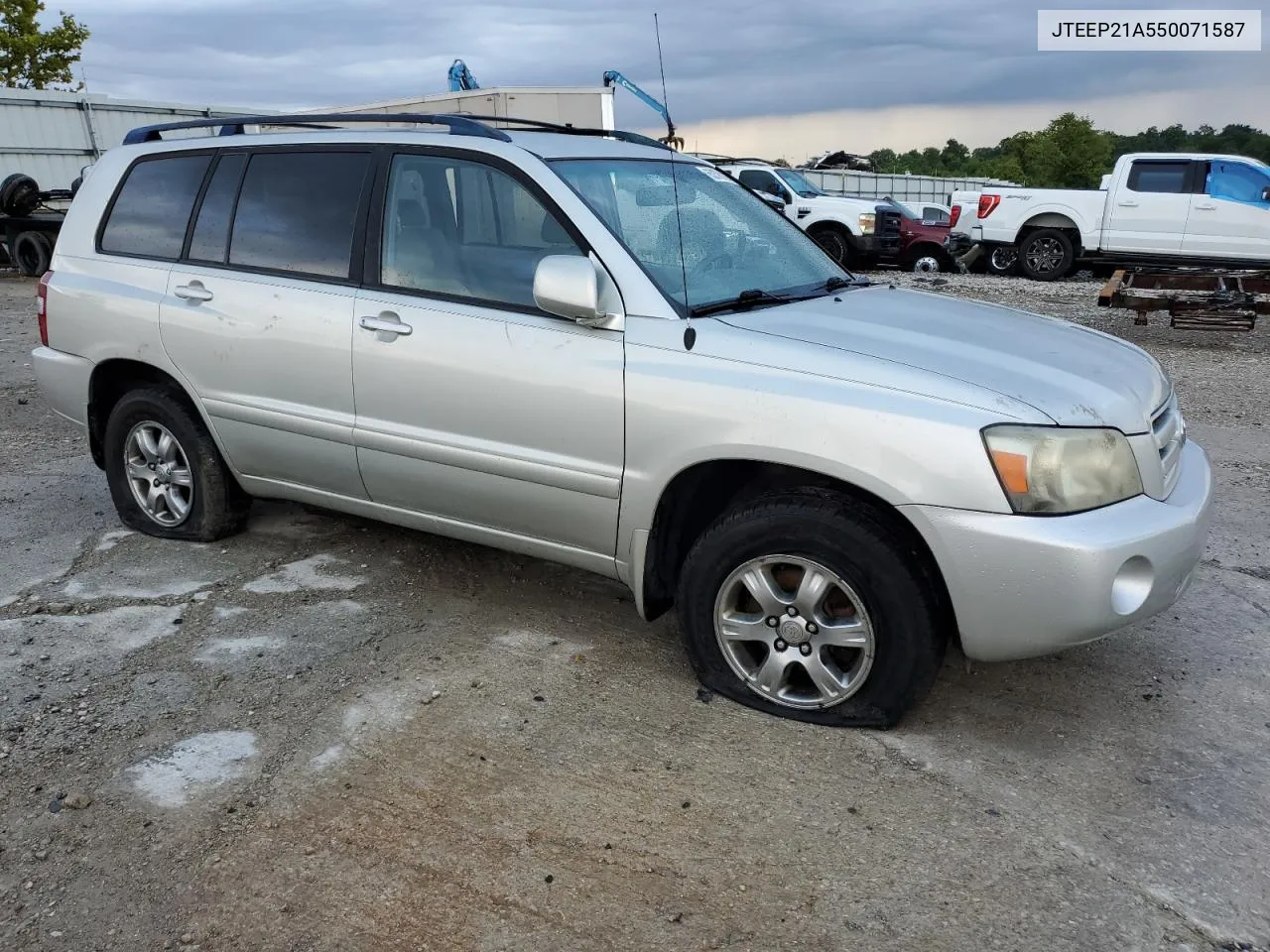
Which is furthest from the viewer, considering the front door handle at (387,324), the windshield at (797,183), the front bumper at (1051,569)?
the windshield at (797,183)

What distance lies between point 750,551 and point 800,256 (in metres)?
1.51

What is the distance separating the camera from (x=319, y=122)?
14.0 feet

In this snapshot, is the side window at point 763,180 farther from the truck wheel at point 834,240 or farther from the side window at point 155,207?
the side window at point 155,207

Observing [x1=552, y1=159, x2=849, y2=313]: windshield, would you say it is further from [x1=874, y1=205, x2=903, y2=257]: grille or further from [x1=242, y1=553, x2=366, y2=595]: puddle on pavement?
[x1=874, y1=205, x2=903, y2=257]: grille

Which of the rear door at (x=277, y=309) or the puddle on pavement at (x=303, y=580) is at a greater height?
the rear door at (x=277, y=309)

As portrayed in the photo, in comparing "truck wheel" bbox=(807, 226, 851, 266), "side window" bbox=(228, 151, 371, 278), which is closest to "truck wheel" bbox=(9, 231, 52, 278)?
"truck wheel" bbox=(807, 226, 851, 266)

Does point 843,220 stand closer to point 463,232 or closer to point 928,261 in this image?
point 928,261

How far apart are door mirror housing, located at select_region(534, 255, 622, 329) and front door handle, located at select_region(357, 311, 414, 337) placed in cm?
62

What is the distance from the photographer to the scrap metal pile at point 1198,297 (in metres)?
10.1

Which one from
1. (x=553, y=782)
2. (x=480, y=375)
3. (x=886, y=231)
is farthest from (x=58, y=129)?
(x=553, y=782)

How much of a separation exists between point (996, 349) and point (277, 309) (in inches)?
101

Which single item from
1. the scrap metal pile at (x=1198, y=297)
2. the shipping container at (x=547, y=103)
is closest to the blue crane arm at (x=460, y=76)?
the shipping container at (x=547, y=103)

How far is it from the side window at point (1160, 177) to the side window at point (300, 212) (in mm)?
14629

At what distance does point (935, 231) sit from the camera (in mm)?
19641
